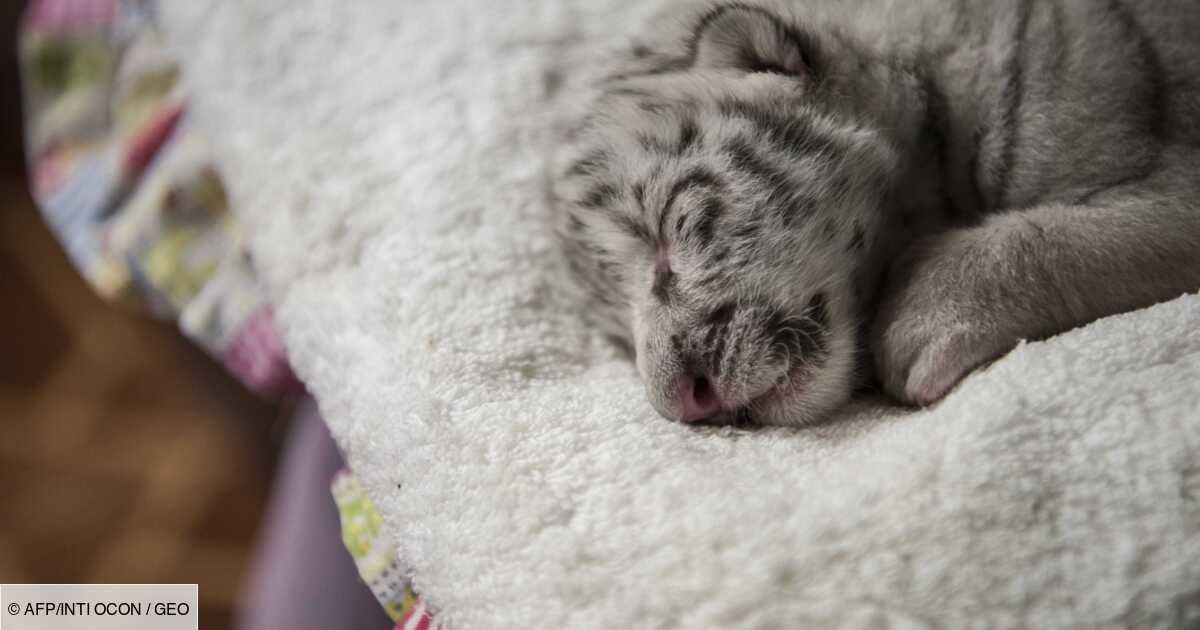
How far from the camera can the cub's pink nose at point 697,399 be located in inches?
41.2

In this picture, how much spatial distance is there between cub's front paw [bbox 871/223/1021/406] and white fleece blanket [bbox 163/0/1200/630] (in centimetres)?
6

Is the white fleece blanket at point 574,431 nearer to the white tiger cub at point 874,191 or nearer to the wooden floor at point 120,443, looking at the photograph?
the white tiger cub at point 874,191

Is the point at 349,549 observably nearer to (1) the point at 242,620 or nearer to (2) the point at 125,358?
(1) the point at 242,620

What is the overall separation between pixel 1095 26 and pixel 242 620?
4.83 ft

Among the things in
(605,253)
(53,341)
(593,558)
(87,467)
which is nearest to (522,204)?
(605,253)

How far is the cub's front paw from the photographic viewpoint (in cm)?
101

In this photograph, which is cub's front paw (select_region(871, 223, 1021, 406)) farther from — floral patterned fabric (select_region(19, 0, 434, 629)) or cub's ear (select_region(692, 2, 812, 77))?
floral patterned fabric (select_region(19, 0, 434, 629))

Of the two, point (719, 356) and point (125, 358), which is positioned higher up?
point (719, 356)

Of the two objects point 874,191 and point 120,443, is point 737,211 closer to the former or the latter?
point 874,191

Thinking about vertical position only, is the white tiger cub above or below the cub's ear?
below

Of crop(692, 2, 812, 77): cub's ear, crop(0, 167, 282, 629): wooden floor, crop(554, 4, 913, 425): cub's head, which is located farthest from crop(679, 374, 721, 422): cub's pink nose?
crop(0, 167, 282, 629): wooden floor

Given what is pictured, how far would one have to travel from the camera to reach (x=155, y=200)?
1.65 meters

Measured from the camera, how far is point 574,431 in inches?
40.1

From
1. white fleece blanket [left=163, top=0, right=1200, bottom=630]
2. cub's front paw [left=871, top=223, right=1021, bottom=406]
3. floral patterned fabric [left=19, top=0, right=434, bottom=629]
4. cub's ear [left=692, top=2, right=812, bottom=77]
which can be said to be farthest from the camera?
floral patterned fabric [left=19, top=0, right=434, bottom=629]
